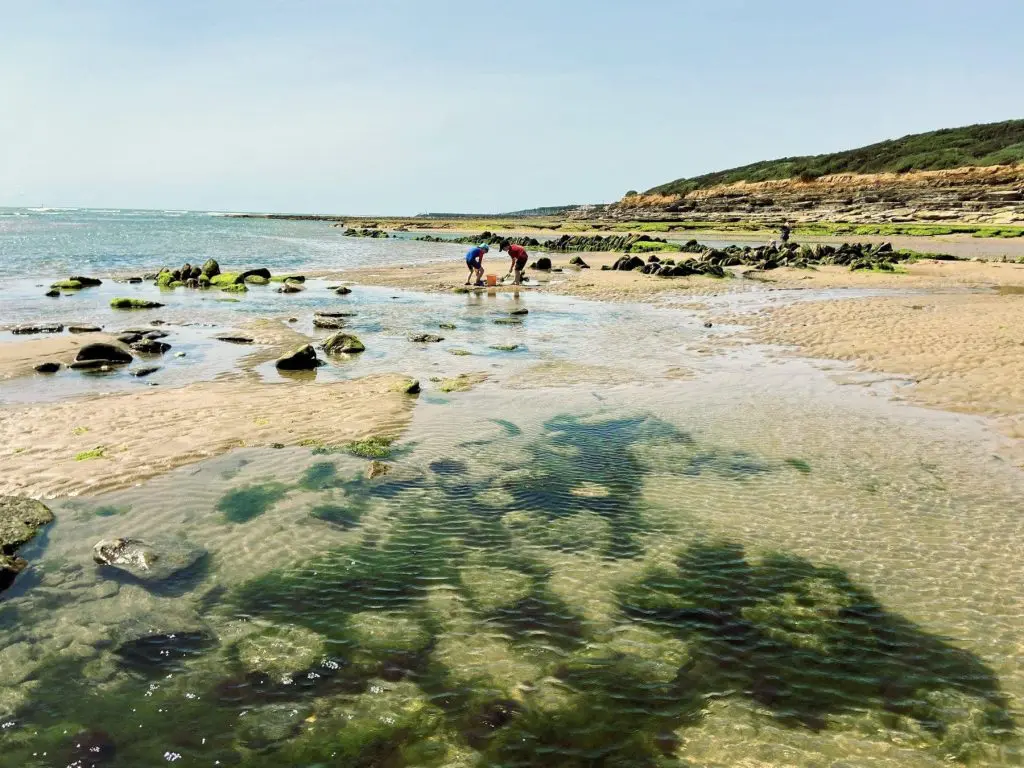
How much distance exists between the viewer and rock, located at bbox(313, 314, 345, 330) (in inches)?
867

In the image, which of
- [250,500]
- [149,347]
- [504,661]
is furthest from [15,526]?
[149,347]

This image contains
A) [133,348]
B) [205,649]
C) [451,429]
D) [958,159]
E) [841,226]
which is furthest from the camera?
[958,159]

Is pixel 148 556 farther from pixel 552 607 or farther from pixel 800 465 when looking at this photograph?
pixel 800 465

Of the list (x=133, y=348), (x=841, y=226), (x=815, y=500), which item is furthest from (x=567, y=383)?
(x=841, y=226)

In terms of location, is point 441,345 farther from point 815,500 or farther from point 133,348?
point 815,500

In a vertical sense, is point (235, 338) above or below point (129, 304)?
below

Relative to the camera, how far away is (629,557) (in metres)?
7.25

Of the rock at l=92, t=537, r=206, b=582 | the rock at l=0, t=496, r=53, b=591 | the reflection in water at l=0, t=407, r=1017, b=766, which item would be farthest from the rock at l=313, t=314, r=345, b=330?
the rock at l=92, t=537, r=206, b=582

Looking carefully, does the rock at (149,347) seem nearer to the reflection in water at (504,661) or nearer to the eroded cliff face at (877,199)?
the reflection in water at (504,661)

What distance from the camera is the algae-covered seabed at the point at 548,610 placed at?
4.72 meters

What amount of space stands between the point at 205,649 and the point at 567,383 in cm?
1017

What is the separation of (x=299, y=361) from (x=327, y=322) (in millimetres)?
6573

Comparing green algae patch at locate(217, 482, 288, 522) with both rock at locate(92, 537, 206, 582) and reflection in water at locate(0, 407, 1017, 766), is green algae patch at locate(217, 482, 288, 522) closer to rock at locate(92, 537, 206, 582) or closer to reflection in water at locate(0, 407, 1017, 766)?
reflection in water at locate(0, 407, 1017, 766)

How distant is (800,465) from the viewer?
9.77 metres
